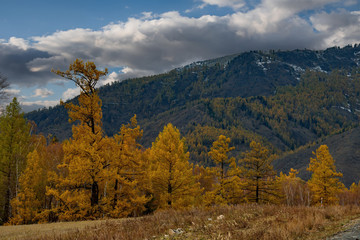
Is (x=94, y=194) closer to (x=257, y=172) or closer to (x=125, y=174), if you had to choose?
(x=125, y=174)

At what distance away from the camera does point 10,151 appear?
2933 cm

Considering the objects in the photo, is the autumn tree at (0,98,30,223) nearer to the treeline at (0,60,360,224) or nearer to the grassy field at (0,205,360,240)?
the treeline at (0,60,360,224)

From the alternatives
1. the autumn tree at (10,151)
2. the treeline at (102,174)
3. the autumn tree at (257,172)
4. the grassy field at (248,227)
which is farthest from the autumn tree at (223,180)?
the autumn tree at (10,151)

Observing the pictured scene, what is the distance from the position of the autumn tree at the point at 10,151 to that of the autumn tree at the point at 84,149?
1201 cm

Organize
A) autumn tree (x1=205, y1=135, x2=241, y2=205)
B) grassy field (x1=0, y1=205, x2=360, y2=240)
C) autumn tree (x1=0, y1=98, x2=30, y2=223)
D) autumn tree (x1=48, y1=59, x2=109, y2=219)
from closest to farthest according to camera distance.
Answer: grassy field (x1=0, y1=205, x2=360, y2=240), autumn tree (x1=48, y1=59, x2=109, y2=219), autumn tree (x1=0, y1=98, x2=30, y2=223), autumn tree (x1=205, y1=135, x2=241, y2=205)

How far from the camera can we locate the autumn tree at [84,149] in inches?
782

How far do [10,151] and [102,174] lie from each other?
1569cm

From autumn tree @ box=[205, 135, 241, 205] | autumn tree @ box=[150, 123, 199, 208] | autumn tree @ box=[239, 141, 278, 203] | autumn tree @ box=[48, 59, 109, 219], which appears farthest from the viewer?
autumn tree @ box=[239, 141, 278, 203]

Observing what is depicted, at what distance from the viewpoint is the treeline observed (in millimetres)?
20422

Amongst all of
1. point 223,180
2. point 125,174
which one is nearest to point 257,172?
point 223,180

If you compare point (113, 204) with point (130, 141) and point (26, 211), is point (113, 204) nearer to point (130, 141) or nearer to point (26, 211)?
point (130, 141)

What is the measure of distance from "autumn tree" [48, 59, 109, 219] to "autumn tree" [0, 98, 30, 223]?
1201 centimetres

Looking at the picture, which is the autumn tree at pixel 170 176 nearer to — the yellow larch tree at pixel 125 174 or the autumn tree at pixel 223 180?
the yellow larch tree at pixel 125 174

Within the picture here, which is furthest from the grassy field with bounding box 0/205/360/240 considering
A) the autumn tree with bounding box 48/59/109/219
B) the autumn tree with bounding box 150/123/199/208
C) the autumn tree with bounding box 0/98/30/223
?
the autumn tree with bounding box 0/98/30/223
